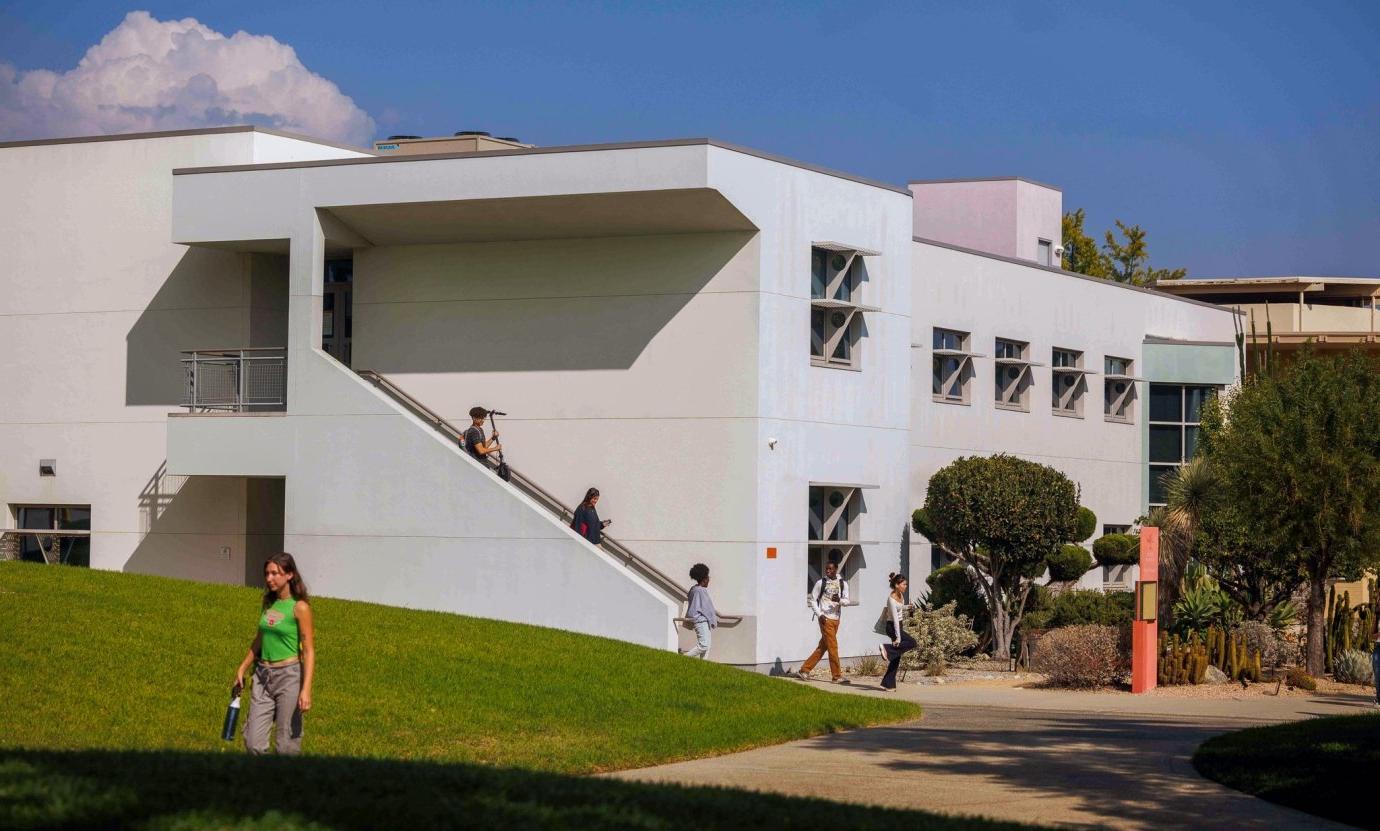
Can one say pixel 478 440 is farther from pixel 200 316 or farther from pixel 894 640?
pixel 894 640

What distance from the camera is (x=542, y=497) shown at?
2828cm

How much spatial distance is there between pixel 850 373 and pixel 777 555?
3475 millimetres

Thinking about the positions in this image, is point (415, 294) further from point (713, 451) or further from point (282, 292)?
point (713, 451)

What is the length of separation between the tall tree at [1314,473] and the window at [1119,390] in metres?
9.76

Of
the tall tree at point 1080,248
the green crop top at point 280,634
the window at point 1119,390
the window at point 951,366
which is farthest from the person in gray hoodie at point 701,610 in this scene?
the tall tree at point 1080,248

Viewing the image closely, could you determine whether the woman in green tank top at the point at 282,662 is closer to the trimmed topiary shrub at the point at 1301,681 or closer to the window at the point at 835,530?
the window at the point at 835,530

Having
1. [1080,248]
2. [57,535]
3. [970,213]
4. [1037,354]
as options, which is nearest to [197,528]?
[57,535]

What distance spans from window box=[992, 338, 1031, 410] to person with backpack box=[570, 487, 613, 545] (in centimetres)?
1003

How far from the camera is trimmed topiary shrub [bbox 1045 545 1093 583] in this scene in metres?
30.0

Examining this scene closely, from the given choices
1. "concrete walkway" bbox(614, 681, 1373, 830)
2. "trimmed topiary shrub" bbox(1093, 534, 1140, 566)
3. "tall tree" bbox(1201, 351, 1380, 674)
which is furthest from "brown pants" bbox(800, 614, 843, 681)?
"trimmed topiary shrub" bbox(1093, 534, 1140, 566)

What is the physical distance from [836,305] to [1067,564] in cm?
605

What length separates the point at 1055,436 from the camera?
35.6 m

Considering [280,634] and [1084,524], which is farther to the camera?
[1084,524]

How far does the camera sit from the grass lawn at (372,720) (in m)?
8.59
